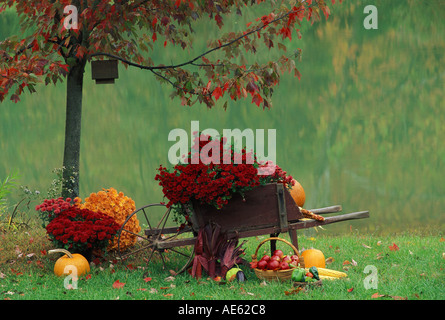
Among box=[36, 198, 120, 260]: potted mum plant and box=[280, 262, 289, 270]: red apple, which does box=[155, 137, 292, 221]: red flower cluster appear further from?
box=[36, 198, 120, 260]: potted mum plant

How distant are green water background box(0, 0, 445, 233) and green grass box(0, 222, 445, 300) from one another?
4.73 ft

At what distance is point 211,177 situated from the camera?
244 inches

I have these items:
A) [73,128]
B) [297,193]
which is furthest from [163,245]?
[73,128]

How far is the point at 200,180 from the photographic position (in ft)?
20.1

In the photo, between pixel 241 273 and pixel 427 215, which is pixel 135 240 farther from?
pixel 427 215

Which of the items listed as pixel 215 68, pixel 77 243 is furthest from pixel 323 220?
pixel 77 243

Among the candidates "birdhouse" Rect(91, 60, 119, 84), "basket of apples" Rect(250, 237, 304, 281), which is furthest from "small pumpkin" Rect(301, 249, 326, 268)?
"birdhouse" Rect(91, 60, 119, 84)

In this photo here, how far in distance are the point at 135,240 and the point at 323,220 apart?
8.50 ft

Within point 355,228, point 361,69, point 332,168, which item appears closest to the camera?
point 355,228

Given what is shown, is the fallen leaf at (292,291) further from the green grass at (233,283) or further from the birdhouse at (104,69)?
the birdhouse at (104,69)

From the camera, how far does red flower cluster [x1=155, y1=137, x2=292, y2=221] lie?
610cm

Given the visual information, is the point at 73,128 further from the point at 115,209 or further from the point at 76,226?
the point at 76,226

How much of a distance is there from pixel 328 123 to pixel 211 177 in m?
6.83

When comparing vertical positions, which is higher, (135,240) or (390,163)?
(390,163)
